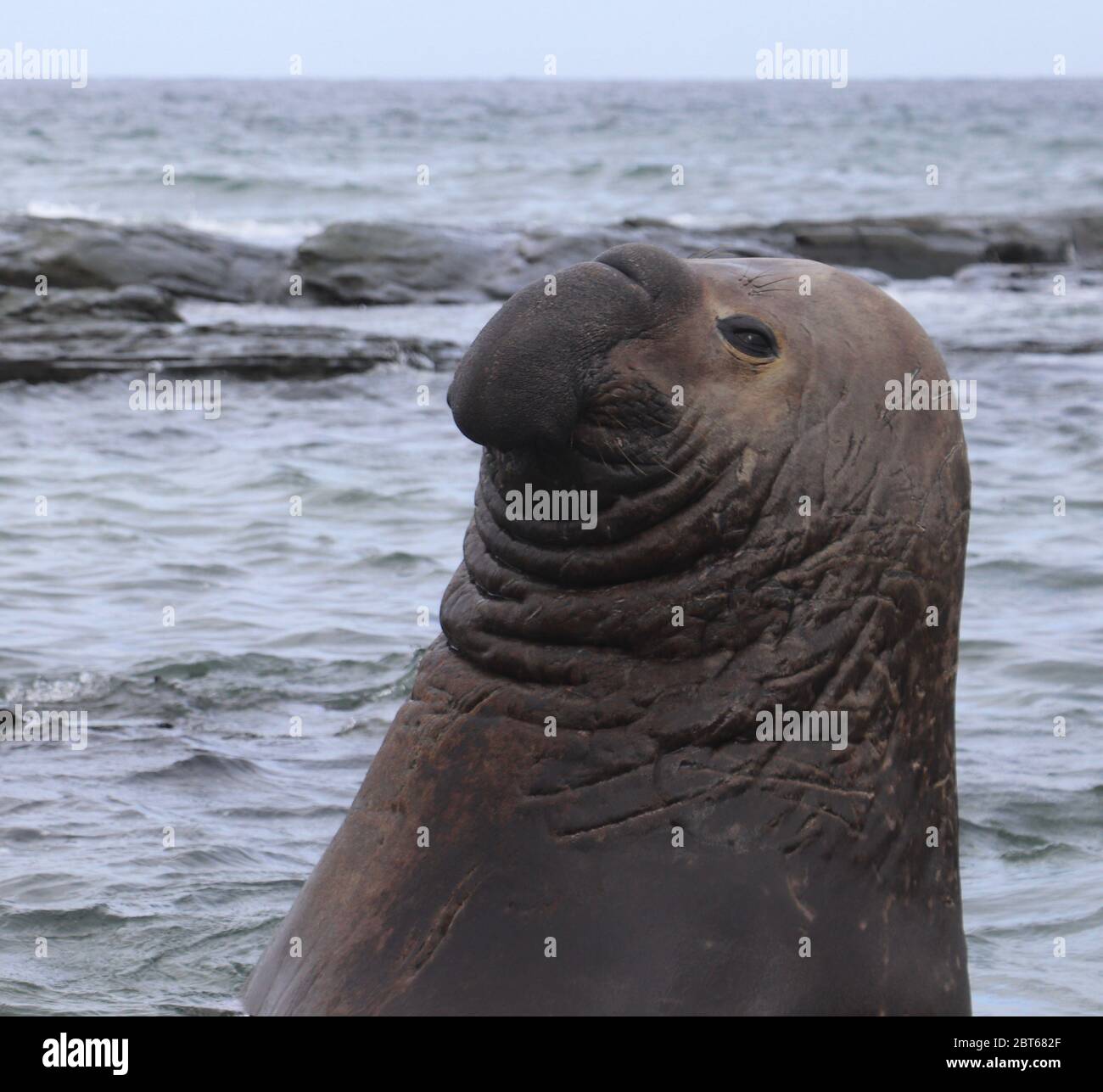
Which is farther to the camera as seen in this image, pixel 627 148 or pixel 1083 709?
pixel 627 148

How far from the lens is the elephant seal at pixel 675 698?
3.47 m

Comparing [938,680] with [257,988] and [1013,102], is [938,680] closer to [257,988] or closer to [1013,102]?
[257,988]

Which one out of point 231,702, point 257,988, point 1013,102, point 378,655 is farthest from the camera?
point 1013,102

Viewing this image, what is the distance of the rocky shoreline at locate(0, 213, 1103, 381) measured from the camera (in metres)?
16.2

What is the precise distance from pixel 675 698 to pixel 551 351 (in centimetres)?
66

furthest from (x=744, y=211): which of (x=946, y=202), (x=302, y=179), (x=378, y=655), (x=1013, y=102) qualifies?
(x=1013, y=102)

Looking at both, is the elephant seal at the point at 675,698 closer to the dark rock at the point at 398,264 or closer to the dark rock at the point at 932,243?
the dark rock at the point at 398,264

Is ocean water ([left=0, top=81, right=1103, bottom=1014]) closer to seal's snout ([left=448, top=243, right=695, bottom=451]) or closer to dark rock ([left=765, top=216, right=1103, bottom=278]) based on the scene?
seal's snout ([left=448, top=243, right=695, bottom=451])

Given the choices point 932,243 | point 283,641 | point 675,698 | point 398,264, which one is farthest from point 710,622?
point 932,243

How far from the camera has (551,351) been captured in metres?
3.50

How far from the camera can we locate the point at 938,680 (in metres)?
3.80

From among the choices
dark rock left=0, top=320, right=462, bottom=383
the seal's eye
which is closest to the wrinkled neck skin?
the seal's eye

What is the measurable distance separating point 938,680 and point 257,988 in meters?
1.47

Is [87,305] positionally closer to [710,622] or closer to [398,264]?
[398,264]
